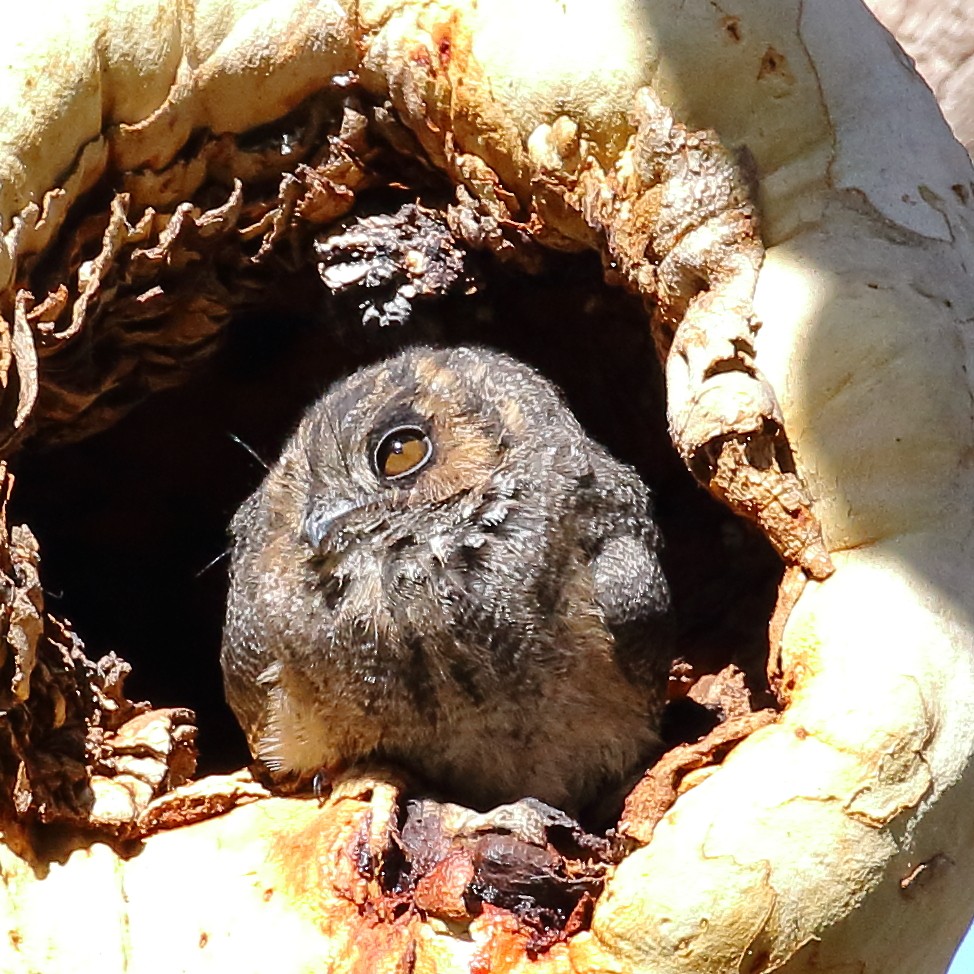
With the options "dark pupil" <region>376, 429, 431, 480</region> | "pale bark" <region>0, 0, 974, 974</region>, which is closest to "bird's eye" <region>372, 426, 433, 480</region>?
"dark pupil" <region>376, 429, 431, 480</region>

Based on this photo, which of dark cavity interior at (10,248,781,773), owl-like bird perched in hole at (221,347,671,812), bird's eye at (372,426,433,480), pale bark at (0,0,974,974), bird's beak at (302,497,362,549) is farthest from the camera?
dark cavity interior at (10,248,781,773)

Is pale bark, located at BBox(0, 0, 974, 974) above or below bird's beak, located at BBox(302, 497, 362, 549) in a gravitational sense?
above

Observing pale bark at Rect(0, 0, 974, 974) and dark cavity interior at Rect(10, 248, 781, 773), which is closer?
pale bark at Rect(0, 0, 974, 974)

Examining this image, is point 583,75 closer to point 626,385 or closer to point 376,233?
point 376,233

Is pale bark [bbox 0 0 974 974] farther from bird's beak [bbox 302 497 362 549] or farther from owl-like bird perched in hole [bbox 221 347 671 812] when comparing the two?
bird's beak [bbox 302 497 362 549]

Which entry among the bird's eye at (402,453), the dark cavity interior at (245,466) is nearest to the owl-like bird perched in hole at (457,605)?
the bird's eye at (402,453)

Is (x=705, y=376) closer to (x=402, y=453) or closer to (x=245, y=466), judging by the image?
(x=402, y=453)

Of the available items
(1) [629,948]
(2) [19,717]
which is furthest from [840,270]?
(2) [19,717]

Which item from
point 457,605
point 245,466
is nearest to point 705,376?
point 457,605
